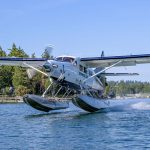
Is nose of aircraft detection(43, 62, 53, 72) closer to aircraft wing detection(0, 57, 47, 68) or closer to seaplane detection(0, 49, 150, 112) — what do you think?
seaplane detection(0, 49, 150, 112)

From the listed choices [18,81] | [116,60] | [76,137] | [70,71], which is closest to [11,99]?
[18,81]

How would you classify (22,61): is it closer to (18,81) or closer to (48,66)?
(48,66)

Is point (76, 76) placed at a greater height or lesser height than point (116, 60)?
lesser

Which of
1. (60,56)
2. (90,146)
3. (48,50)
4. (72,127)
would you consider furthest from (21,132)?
(48,50)

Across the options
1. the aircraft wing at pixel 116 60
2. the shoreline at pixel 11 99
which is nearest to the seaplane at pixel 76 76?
the aircraft wing at pixel 116 60

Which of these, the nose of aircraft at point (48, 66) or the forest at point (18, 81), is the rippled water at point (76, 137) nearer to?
the nose of aircraft at point (48, 66)

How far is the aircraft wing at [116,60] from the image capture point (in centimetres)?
3078

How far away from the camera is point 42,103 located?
28.8 metres

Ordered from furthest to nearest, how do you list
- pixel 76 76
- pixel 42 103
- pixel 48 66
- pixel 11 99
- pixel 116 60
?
pixel 11 99, pixel 116 60, pixel 76 76, pixel 42 103, pixel 48 66

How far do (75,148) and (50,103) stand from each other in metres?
16.1

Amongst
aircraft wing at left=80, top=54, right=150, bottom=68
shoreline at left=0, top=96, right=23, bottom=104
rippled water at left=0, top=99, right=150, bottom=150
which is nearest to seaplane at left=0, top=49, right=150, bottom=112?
aircraft wing at left=80, top=54, right=150, bottom=68

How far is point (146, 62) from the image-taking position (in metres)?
32.4

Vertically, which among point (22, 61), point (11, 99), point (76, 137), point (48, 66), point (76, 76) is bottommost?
point (76, 137)

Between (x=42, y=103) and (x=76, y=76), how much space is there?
287cm
